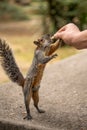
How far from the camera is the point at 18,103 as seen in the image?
5.20 m

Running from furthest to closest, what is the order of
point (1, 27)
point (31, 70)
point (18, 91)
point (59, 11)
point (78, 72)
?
point (1, 27), point (59, 11), point (78, 72), point (18, 91), point (31, 70)

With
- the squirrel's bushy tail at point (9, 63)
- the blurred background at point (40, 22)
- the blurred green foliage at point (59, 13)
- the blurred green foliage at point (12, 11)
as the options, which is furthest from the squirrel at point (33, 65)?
the blurred green foliage at point (12, 11)

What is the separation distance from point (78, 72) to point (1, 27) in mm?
9094

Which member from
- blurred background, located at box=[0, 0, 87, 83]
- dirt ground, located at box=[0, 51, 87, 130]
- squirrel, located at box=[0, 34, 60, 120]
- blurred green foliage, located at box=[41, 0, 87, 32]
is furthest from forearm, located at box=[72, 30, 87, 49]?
blurred green foliage, located at box=[41, 0, 87, 32]

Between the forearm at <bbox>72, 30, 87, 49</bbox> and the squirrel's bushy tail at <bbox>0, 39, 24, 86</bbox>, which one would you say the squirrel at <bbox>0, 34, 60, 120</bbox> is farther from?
the forearm at <bbox>72, 30, 87, 49</bbox>

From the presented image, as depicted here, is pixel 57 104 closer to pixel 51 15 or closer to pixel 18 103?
pixel 18 103

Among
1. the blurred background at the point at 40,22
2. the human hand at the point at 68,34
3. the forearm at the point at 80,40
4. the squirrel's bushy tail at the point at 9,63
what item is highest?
the forearm at the point at 80,40

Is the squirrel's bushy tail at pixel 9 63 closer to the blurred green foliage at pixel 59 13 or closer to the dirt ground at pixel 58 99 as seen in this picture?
the dirt ground at pixel 58 99

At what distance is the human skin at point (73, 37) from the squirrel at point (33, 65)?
0.09 m

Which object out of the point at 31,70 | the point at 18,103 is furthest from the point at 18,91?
the point at 31,70

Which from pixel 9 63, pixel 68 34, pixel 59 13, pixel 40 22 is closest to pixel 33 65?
pixel 9 63

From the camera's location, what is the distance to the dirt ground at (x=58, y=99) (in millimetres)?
4547

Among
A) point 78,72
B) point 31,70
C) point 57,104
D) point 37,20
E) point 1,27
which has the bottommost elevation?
point 1,27

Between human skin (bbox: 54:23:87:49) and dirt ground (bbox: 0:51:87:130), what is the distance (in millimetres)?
760
